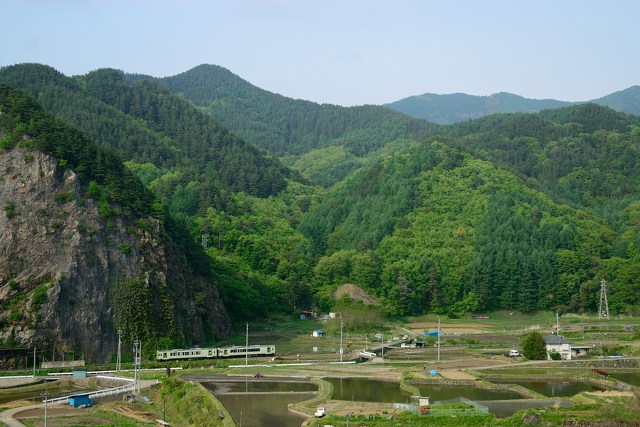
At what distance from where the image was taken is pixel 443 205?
149 metres

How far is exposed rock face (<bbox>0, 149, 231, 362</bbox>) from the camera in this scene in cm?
7812

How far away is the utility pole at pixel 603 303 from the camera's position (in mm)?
118363

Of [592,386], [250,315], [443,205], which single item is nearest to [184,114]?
[443,205]

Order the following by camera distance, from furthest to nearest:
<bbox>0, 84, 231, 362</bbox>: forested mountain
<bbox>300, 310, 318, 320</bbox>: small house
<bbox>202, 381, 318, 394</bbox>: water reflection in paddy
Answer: <bbox>300, 310, 318, 320</bbox>: small house
<bbox>0, 84, 231, 362</bbox>: forested mountain
<bbox>202, 381, 318, 394</bbox>: water reflection in paddy

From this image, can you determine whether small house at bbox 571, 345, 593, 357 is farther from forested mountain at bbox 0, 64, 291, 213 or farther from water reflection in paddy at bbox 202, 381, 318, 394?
forested mountain at bbox 0, 64, 291, 213

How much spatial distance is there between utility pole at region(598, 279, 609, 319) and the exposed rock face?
55243 mm

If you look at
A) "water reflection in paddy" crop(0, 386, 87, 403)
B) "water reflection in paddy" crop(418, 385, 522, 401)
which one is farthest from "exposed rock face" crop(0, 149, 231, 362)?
"water reflection in paddy" crop(418, 385, 522, 401)

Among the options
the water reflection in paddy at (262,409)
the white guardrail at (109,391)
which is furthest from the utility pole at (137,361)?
the water reflection in paddy at (262,409)

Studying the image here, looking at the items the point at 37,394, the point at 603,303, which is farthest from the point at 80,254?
the point at 603,303

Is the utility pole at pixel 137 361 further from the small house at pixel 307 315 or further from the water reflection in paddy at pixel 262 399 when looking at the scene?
the small house at pixel 307 315

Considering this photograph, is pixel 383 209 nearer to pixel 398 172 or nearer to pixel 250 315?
pixel 398 172

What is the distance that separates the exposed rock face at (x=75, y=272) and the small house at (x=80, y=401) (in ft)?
52.5

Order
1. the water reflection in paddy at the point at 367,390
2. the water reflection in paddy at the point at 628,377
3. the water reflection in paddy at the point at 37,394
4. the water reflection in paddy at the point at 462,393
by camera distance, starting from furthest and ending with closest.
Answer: the water reflection in paddy at the point at 628,377 < the water reflection in paddy at the point at 37,394 < the water reflection in paddy at the point at 462,393 < the water reflection in paddy at the point at 367,390

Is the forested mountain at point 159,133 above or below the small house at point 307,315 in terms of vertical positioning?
above
